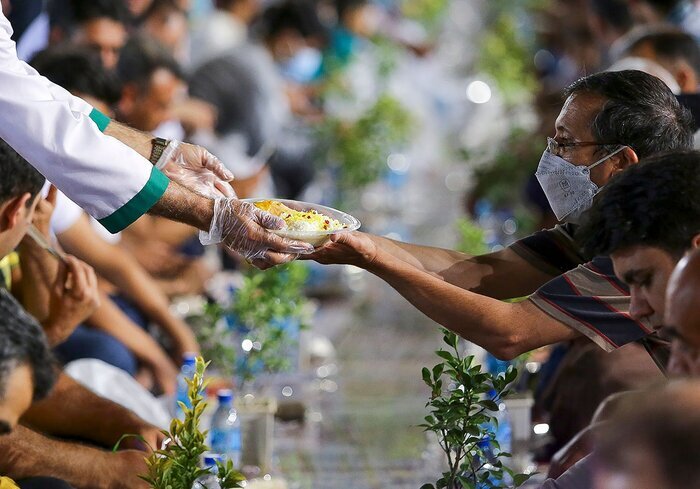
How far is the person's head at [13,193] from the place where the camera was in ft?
9.32

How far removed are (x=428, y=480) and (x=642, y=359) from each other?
2.09 feet

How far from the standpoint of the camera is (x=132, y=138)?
297 centimetres

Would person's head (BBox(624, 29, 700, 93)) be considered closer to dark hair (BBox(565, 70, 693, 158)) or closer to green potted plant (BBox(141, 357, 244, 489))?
dark hair (BBox(565, 70, 693, 158))

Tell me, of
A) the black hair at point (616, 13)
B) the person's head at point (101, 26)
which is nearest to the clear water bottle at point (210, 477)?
the person's head at point (101, 26)

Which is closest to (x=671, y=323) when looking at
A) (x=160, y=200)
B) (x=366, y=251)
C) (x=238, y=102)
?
(x=366, y=251)

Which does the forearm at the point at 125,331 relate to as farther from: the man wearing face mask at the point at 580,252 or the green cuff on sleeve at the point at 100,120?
the man wearing face mask at the point at 580,252

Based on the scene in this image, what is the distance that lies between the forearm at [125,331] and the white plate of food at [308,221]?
155 centimetres

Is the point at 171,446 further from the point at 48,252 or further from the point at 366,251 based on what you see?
the point at 48,252

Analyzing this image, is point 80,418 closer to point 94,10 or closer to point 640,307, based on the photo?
point 640,307

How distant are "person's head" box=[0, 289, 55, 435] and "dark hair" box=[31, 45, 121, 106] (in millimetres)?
1706

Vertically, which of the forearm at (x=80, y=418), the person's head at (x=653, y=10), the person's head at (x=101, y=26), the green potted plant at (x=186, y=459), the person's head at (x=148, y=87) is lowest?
the green potted plant at (x=186, y=459)

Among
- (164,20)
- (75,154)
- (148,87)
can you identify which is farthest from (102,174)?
(164,20)

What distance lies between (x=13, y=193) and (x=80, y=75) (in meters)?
1.51

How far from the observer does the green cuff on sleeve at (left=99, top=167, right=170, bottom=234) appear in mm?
2570
